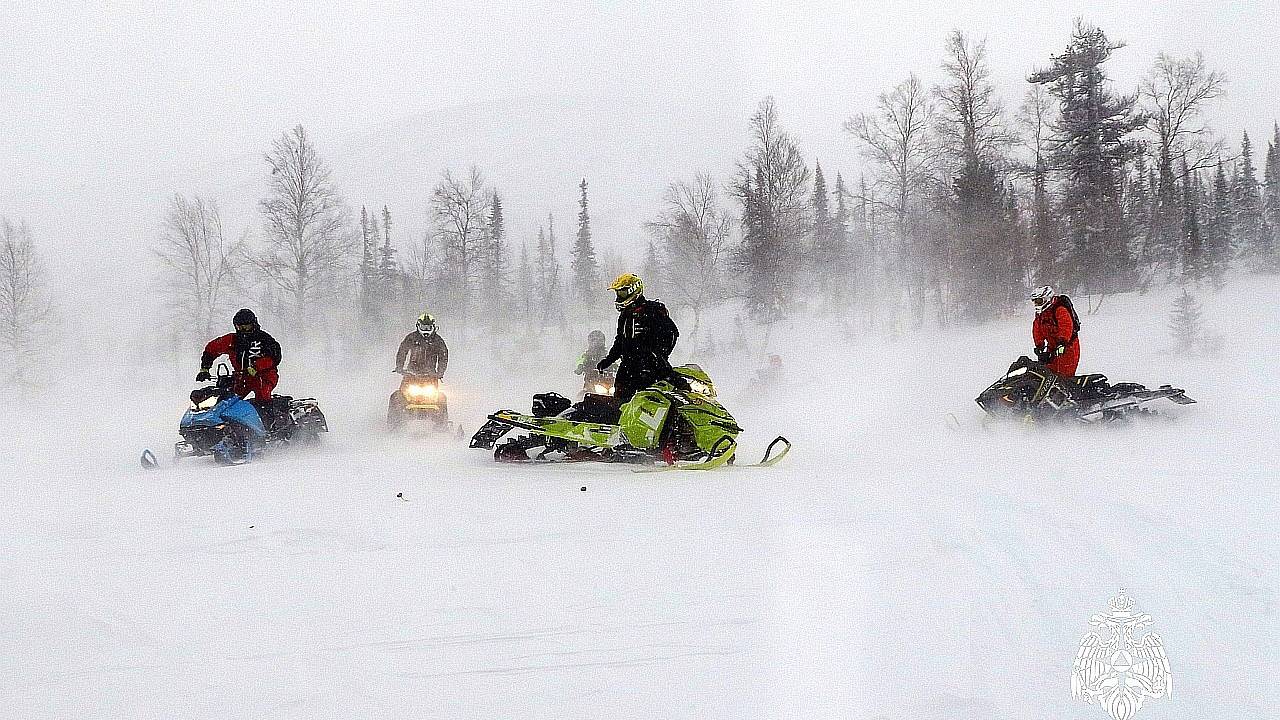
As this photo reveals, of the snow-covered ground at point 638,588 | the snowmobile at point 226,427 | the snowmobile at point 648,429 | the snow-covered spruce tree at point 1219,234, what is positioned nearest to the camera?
the snow-covered ground at point 638,588

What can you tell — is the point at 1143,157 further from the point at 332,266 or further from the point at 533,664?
the point at 332,266

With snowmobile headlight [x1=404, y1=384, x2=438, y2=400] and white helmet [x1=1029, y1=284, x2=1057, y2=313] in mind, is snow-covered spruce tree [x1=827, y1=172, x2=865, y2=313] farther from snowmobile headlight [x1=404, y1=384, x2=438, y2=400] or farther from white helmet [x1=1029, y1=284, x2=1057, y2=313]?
snowmobile headlight [x1=404, y1=384, x2=438, y2=400]

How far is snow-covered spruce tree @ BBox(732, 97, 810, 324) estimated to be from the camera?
24.3 metres

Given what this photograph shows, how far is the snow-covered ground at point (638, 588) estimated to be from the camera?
87.0 inches

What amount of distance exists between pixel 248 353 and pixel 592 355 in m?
5.20

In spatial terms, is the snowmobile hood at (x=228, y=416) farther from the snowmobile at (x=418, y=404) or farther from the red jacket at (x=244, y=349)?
the snowmobile at (x=418, y=404)

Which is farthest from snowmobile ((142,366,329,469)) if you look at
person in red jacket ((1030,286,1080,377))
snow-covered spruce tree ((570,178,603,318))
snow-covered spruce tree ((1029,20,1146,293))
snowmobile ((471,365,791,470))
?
snow-covered spruce tree ((570,178,603,318))

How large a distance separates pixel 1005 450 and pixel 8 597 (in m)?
7.36

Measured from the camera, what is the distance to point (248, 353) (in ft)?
27.1

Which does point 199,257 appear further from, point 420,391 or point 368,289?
point 420,391

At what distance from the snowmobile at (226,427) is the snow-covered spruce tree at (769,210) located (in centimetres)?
1810

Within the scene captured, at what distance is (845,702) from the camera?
216 centimetres

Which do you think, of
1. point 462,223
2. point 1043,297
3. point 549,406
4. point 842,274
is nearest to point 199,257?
point 462,223

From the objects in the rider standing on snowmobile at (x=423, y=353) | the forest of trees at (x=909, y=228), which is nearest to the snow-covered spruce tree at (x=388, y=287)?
the forest of trees at (x=909, y=228)
